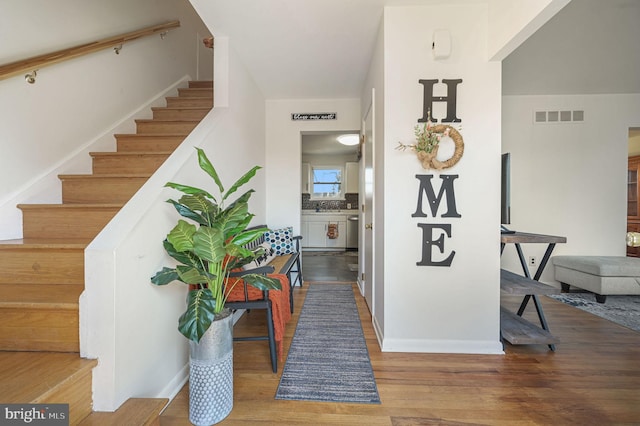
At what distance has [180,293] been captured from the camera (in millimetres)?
1564

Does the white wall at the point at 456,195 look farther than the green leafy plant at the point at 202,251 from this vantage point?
Yes

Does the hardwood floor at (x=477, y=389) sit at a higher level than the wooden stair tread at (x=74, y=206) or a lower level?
lower

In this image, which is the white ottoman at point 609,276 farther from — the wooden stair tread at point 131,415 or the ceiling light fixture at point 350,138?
the wooden stair tread at point 131,415

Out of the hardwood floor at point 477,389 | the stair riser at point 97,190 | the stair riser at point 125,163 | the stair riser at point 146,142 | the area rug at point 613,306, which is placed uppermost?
the stair riser at point 146,142

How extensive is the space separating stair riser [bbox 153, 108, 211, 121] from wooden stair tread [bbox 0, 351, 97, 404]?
2303mm

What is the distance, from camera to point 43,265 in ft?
4.50

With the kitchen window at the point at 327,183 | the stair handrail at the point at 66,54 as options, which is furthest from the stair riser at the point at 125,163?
the kitchen window at the point at 327,183

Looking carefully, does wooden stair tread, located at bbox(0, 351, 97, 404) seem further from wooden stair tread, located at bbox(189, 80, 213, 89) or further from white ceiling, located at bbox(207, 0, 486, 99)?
wooden stair tread, located at bbox(189, 80, 213, 89)

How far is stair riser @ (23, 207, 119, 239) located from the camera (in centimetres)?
161

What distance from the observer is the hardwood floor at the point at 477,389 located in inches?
51.4

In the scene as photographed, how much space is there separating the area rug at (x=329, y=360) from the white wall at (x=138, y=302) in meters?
0.69

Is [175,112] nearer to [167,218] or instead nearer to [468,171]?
[167,218]

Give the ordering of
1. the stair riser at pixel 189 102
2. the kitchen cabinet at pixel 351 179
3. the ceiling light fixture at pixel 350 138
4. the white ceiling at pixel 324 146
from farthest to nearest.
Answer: the kitchen cabinet at pixel 351 179, the white ceiling at pixel 324 146, the ceiling light fixture at pixel 350 138, the stair riser at pixel 189 102

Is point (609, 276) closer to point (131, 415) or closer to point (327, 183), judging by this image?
point (131, 415)
